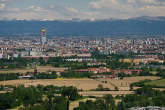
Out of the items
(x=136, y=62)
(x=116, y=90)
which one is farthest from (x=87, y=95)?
(x=136, y=62)

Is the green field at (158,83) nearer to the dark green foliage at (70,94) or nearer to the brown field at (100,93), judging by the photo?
the brown field at (100,93)

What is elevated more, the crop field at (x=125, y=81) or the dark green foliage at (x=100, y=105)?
the dark green foliage at (x=100, y=105)

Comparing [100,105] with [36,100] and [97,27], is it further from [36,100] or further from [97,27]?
[97,27]

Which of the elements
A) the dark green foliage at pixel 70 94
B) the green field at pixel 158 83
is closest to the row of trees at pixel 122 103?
the dark green foliage at pixel 70 94

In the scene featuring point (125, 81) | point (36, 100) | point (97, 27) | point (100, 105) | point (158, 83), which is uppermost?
point (97, 27)

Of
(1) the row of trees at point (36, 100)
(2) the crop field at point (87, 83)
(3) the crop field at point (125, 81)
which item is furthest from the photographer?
(3) the crop field at point (125, 81)

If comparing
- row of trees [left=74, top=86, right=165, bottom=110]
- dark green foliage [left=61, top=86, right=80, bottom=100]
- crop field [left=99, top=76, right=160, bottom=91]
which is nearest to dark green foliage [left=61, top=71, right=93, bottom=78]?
crop field [left=99, top=76, right=160, bottom=91]

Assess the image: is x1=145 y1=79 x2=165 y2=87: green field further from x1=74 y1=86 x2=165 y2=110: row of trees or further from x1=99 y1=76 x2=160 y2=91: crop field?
x1=74 y1=86 x2=165 y2=110: row of trees

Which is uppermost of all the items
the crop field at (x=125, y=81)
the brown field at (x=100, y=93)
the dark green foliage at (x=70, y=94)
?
the dark green foliage at (x=70, y=94)

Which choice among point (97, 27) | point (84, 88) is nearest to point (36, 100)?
point (84, 88)

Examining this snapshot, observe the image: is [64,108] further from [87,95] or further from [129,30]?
[129,30]

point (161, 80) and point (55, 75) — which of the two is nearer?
point (161, 80)
